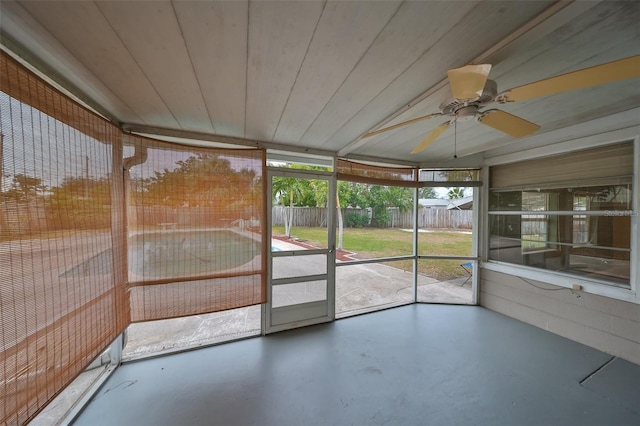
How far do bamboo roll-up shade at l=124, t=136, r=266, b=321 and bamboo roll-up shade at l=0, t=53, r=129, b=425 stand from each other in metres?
0.33

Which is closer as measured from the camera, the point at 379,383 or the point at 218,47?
the point at 218,47

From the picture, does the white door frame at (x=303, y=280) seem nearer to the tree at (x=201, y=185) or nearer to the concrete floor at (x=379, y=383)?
the concrete floor at (x=379, y=383)

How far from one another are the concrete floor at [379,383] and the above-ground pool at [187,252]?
898 millimetres

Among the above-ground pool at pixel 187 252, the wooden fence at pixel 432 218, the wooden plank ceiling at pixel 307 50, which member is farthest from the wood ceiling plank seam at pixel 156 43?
the wooden fence at pixel 432 218

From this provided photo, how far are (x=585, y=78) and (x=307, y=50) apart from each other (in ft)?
4.26

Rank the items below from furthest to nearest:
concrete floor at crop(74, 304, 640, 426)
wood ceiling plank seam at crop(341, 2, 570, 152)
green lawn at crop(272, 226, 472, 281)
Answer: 1. green lawn at crop(272, 226, 472, 281)
2. concrete floor at crop(74, 304, 640, 426)
3. wood ceiling plank seam at crop(341, 2, 570, 152)

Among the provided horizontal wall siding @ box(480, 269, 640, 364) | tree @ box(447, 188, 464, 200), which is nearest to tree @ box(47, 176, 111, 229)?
tree @ box(447, 188, 464, 200)

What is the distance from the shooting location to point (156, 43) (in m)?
1.13

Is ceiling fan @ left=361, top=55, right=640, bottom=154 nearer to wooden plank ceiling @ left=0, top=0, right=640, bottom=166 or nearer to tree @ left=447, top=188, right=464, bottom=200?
wooden plank ceiling @ left=0, top=0, right=640, bottom=166

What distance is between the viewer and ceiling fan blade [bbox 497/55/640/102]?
0.92 metres

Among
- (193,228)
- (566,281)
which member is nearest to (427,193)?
(566,281)

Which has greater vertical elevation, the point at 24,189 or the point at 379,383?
the point at 24,189

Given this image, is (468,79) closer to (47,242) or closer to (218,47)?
(218,47)

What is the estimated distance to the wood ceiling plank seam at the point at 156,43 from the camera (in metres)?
0.94
